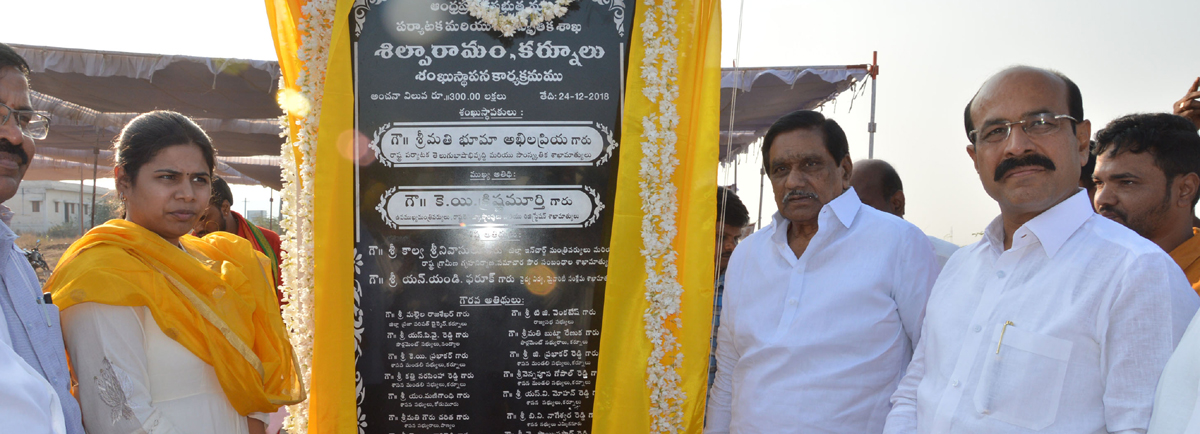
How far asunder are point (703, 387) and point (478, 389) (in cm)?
78

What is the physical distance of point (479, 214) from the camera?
217 centimetres

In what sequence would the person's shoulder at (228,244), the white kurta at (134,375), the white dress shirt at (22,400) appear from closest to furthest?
the white dress shirt at (22,400)
the white kurta at (134,375)
the person's shoulder at (228,244)

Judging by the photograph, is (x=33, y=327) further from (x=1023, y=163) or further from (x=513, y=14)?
(x=1023, y=163)

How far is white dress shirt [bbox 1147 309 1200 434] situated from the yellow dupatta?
7.52 feet

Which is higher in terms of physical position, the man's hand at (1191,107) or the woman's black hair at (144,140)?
the man's hand at (1191,107)

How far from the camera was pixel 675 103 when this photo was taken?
Result: 7.18ft

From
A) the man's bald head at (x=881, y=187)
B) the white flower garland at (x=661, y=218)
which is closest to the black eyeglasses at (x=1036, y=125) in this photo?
the white flower garland at (x=661, y=218)

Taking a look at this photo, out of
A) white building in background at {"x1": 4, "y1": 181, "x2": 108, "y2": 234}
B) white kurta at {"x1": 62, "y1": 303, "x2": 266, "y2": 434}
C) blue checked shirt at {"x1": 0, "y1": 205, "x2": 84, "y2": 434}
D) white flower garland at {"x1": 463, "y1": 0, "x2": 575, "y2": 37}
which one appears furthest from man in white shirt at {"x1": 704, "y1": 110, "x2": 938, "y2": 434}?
white building in background at {"x1": 4, "y1": 181, "x2": 108, "y2": 234}

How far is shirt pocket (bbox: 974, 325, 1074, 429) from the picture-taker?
4.55 feet

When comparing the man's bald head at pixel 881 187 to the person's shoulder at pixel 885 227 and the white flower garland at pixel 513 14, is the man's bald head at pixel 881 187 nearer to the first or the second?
the person's shoulder at pixel 885 227

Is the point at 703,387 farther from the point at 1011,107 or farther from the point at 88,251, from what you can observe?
the point at 88,251

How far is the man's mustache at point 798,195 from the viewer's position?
2.13 meters

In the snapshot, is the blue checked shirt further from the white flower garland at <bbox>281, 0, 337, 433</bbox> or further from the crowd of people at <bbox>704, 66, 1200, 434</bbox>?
the crowd of people at <bbox>704, 66, 1200, 434</bbox>

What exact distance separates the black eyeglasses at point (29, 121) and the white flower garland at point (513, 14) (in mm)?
1238
